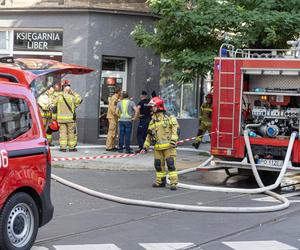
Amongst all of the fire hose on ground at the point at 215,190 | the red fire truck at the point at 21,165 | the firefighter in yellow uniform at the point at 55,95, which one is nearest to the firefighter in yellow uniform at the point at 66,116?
the firefighter in yellow uniform at the point at 55,95

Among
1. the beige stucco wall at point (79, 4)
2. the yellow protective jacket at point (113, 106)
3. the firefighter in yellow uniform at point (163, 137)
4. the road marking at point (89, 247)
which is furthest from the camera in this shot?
the beige stucco wall at point (79, 4)

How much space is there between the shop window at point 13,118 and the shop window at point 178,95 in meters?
12.3

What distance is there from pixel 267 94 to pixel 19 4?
30.4 ft

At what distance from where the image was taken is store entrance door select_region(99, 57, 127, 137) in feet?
60.5

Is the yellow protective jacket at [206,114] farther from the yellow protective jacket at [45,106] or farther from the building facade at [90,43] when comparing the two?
the yellow protective jacket at [45,106]

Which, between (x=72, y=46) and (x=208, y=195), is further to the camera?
(x=72, y=46)

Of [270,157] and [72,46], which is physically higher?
[72,46]

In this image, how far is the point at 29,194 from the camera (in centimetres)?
665

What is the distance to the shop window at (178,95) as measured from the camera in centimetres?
1947

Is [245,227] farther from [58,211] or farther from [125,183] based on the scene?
[125,183]

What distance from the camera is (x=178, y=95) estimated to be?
2052cm

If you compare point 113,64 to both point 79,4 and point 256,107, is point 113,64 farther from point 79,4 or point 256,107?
point 256,107

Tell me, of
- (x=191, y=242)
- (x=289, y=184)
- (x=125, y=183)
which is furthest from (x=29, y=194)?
(x=289, y=184)

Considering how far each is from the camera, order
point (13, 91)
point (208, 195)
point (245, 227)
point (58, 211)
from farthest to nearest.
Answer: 1. point (208, 195)
2. point (58, 211)
3. point (245, 227)
4. point (13, 91)
